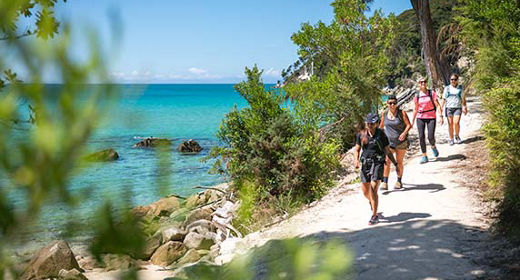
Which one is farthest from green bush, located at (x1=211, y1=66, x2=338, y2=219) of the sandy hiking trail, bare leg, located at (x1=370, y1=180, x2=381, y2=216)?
bare leg, located at (x1=370, y1=180, x2=381, y2=216)

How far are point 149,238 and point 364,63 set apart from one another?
1521 cm

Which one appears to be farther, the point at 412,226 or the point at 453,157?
the point at 453,157

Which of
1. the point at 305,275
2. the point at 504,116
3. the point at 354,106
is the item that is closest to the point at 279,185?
the point at 354,106

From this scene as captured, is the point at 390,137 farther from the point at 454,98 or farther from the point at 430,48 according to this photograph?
the point at 430,48

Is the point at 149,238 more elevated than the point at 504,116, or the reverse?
the point at 149,238

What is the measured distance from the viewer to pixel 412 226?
7492 mm

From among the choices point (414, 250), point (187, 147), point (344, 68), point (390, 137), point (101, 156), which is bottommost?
point (414, 250)

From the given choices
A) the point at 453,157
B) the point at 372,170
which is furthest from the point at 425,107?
the point at 372,170

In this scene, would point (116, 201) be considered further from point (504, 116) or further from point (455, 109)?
point (455, 109)

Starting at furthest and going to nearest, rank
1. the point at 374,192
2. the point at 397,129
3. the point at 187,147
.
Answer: the point at 187,147, the point at 397,129, the point at 374,192

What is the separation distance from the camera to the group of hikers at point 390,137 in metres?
7.58

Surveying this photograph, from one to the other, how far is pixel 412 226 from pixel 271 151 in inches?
223

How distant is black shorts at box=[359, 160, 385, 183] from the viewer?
24.4ft

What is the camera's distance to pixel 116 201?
45.2 inches
